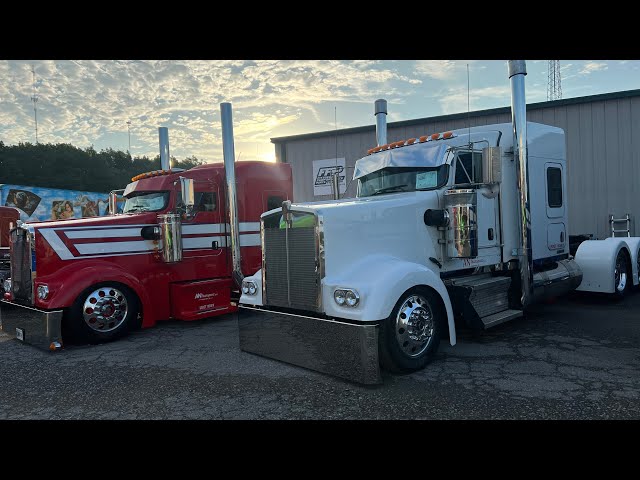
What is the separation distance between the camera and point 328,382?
14.8 feet

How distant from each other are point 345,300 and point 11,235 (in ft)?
18.0

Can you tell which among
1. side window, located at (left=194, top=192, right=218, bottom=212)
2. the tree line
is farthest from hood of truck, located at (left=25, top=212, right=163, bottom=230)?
the tree line

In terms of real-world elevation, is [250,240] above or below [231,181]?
below

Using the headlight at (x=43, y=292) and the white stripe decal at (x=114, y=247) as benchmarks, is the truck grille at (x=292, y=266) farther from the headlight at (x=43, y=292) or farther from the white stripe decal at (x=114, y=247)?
the headlight at (x=43, y=292)

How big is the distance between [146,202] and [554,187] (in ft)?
20.6

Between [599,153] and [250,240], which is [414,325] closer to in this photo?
[250,240]

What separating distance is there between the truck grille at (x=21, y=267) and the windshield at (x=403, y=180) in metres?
4.59

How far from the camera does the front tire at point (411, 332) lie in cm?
449

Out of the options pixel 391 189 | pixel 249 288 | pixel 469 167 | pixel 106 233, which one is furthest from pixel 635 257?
pixel 106 233

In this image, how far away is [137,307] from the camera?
6.98 metres

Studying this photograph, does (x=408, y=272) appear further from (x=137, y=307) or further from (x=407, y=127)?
(x=407, y=127)

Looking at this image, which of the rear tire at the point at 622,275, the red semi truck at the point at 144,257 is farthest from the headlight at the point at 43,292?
the rear tire at the point at 622,275

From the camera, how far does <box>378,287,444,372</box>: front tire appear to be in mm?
4492

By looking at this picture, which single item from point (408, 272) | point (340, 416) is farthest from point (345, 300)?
point (340, 416)
